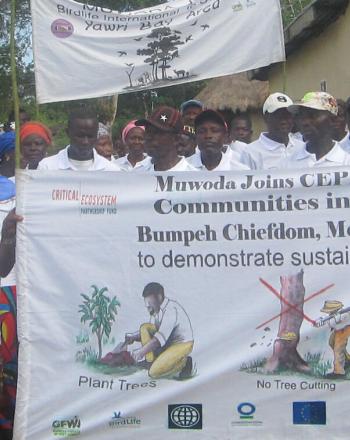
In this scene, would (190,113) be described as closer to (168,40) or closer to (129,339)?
(168,40)

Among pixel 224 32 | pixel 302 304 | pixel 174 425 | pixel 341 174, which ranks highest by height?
pixel 224 32

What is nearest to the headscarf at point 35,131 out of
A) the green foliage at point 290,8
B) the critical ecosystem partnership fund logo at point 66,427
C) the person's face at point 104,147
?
the person's face at point 104,147

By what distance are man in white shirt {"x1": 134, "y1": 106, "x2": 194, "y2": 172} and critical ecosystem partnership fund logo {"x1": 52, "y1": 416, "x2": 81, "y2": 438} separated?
1608mm

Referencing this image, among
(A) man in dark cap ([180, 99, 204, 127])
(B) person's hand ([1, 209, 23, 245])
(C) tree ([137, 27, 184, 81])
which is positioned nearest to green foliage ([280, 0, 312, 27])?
(A) man in dark cap ([180, 99, 204, 127])

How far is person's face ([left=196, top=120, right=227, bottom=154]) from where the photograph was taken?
5473 millimetres

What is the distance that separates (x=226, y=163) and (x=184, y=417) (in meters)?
1.67

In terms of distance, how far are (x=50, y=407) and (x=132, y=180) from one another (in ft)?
4.05

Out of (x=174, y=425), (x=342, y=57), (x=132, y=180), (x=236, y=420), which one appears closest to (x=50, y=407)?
(x=174, y=425)

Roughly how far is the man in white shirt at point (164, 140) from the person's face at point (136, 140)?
204cm

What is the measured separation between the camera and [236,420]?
444 cm

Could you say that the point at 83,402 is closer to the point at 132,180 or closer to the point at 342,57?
the point at 132,180

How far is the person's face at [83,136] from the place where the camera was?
5.66 m

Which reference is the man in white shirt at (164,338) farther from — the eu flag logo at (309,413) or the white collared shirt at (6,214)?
the white collared shirt at (6,214)

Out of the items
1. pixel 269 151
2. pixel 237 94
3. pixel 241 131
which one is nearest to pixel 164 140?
pixel 269 151
